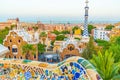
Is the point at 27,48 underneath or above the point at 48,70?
underneath

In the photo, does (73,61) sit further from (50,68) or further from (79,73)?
(50,68)

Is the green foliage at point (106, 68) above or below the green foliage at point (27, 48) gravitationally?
above

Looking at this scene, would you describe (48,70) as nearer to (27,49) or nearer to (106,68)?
(106,68)

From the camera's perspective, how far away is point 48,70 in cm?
324

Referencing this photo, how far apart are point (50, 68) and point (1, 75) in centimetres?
73

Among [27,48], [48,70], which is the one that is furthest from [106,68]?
[27,48]

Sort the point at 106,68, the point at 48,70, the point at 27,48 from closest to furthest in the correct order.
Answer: the point at 48,70 < the point at 106,68 < the point at 27,48

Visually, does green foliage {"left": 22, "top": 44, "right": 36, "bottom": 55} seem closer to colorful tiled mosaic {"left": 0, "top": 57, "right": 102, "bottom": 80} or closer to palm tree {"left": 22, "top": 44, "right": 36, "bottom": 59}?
palm tree {"left": 22, "top": 44, "right": 36, "bottom": 59}

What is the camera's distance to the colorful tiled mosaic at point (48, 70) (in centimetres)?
293

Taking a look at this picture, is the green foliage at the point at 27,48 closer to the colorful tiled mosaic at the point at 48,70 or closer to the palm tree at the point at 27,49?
the palm tree at the point at 27,49

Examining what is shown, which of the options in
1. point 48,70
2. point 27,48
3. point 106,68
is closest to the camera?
point 48,70

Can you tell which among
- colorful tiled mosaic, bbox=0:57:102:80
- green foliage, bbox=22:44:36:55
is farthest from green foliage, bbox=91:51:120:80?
green foliage, bbox=22:44:36:55

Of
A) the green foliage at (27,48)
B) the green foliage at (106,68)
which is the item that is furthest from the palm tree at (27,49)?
the green foliage at (106,68)

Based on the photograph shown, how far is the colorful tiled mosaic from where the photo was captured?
2931 mm
